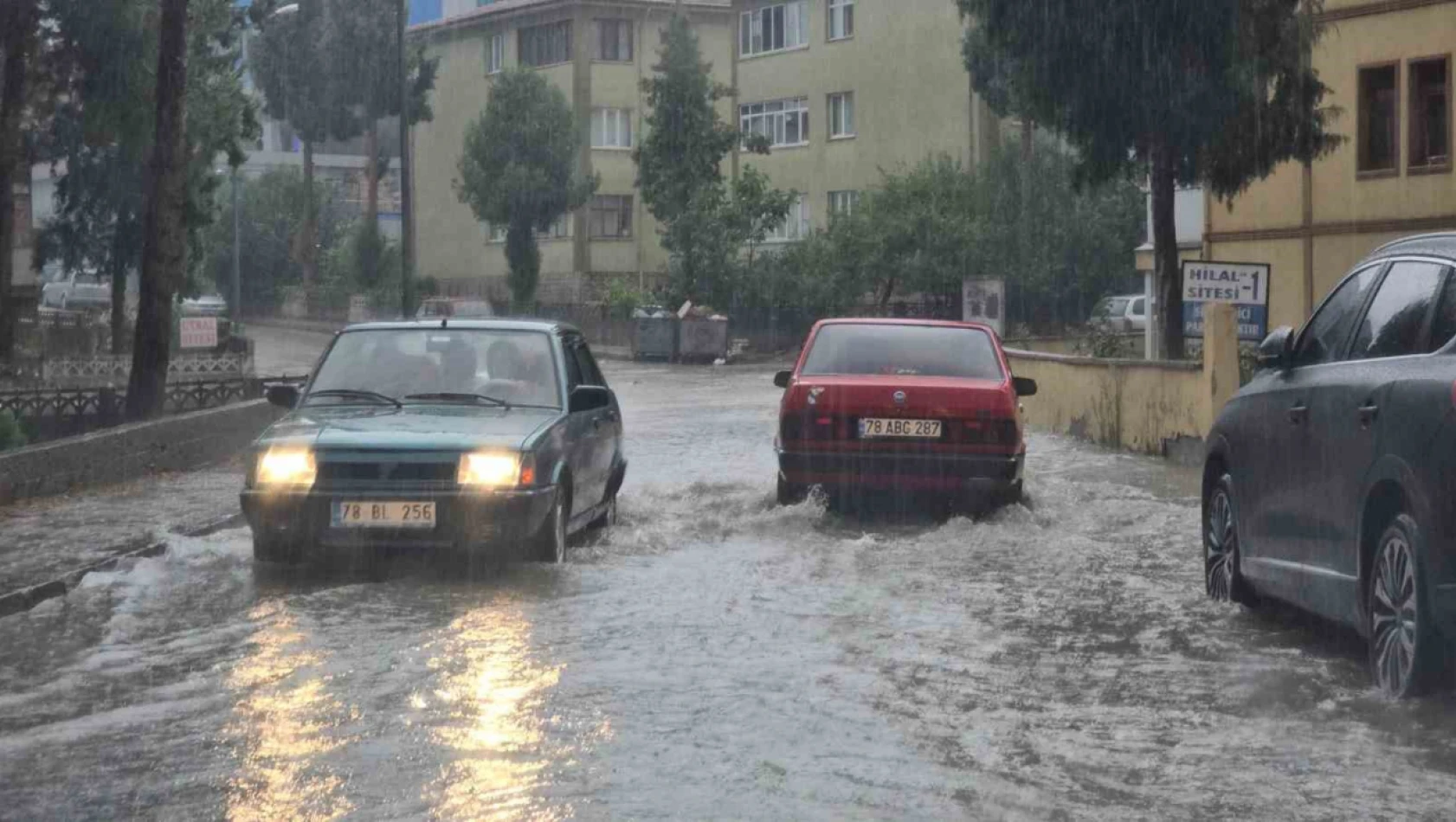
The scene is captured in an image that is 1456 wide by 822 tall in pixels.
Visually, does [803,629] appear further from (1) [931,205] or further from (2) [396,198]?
(2) [396,198]

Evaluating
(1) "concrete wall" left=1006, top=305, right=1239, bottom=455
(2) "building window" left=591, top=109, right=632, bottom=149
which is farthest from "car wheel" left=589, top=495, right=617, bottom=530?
(2) "building window" left=591, top=109, right=632, bottom=149

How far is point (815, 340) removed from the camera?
15.7 meters

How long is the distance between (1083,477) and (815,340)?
16.0 ft

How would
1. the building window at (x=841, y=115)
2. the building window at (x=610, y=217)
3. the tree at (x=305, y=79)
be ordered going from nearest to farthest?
the building window at (x=841, y=115)
the building window at (x=610, y=217)
the tree at (x=305, y=79)

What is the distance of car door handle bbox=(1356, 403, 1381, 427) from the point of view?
7.84 meters

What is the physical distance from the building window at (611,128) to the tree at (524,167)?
3184mm

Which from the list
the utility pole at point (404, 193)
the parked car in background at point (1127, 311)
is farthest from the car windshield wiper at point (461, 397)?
the parked car in background at point (1127, 311)

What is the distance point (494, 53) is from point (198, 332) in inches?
1653

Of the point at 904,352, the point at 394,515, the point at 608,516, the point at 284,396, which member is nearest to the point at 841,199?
the point at 904,352

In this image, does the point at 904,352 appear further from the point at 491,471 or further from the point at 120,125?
the point at 120,125

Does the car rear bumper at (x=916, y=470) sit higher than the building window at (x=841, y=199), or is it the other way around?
the building window at (x=841, y=199)

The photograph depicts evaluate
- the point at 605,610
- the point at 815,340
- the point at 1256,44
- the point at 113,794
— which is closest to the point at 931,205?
the point at 1256,44

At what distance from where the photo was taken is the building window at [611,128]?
240 ft

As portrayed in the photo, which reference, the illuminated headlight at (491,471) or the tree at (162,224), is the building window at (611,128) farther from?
the illuminated headlight at (491,471)
